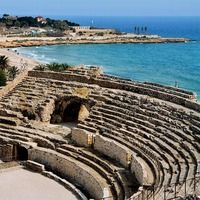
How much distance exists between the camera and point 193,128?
79.8 ft

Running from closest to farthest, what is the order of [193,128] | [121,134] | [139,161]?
[139,161]
[193,128]
[121,134]

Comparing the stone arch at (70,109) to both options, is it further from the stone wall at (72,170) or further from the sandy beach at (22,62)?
the sandy beach at (22,62)

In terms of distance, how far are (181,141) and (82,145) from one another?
18.9ft

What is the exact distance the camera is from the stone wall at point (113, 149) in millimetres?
23641

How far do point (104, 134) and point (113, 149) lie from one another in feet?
7.67

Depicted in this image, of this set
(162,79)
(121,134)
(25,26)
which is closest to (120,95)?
(121,134)

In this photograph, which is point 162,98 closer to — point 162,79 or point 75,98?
point 75,98

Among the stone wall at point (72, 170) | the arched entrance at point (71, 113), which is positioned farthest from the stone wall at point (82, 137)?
the arched entrance at point (71, 113)

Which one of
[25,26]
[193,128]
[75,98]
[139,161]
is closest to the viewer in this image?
[139,161]

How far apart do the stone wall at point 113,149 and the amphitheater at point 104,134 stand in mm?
47

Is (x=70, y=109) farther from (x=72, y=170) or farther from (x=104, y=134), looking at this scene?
(x=72, y=170)

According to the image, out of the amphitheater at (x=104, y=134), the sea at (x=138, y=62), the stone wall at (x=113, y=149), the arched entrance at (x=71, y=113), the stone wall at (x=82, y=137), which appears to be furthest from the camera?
the sea at (x=138, y=62)

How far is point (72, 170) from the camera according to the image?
80.5 ft

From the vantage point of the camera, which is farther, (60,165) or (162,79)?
(162,79)
